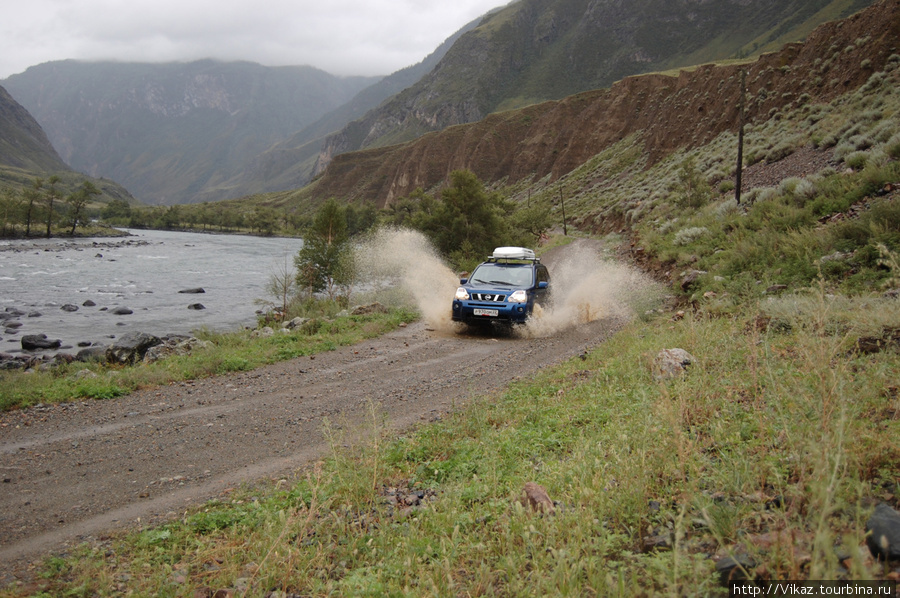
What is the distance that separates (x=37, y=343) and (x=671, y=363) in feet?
68.7

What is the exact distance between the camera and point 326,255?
24.3 meters

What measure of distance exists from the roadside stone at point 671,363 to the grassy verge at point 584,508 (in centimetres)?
50

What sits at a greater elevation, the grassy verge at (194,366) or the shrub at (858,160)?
the shrub at (858,160)

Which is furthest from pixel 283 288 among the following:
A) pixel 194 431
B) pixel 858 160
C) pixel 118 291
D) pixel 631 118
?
pixel 631 118

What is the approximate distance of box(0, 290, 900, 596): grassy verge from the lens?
Result: 2348mm

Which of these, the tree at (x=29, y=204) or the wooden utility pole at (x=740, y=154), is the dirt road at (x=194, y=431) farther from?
the tree at (x=29, y=204)

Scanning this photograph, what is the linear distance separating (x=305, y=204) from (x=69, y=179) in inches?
4564

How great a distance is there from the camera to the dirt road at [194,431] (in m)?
4.28

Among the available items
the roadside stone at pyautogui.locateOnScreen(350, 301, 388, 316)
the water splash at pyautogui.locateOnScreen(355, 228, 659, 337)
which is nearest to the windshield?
the water splash at pyautogui.locateOnScreen(355, 228, 659, 337)

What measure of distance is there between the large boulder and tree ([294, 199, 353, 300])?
8811mm

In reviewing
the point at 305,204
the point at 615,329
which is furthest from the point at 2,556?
the point at 305,204

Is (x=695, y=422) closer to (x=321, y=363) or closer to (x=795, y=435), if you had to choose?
(x=795, y=435)

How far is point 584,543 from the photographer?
2.66m

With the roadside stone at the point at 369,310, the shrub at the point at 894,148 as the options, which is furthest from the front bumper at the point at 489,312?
the shrub at the point at 894,148
